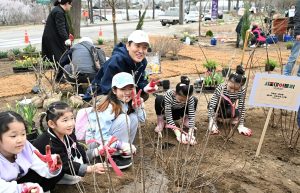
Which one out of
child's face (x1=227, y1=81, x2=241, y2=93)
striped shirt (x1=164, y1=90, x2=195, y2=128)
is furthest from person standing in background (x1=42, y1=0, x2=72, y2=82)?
child's face (x1=227, y1=81, x2=241, y2=93)

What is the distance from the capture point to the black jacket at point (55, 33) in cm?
538

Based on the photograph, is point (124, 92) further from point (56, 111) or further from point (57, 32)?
point (57, 32)

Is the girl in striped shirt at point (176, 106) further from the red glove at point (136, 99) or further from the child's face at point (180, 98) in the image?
the red glove at point (136, 99)

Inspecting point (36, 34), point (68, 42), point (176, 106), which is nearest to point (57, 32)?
point (68, 42)

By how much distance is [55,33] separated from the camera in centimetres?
562

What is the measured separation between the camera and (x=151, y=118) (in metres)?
→ 4.15

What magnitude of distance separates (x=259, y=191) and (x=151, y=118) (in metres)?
1.83

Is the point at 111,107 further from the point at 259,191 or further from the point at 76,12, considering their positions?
the point at 76,12

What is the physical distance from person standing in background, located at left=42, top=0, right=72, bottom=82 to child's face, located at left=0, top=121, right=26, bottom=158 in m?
3.34

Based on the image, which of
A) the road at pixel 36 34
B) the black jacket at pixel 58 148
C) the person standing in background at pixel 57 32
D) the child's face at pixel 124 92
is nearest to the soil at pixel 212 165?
the black jacket at pixel 58 148

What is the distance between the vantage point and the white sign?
285 cm

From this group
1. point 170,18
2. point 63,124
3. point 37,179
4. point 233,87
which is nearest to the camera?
point 37,179

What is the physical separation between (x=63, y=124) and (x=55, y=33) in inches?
141

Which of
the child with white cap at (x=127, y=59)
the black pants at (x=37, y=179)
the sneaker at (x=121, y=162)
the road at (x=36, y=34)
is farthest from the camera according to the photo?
the road at (x=36, y=34)
